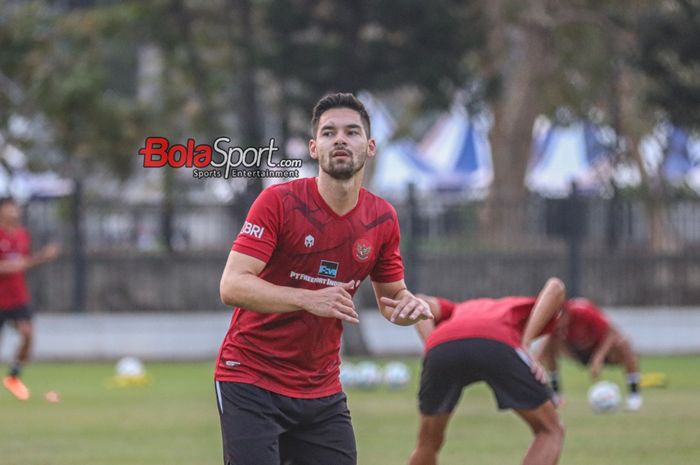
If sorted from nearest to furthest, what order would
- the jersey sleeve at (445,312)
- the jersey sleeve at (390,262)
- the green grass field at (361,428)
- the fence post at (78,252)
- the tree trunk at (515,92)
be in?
the jersey sleeve at (390,262) < the jersey sleeve at (445,312) < the green grass field at (361,428) < the fence post at (78,252) < the tree trunk at (515,92)

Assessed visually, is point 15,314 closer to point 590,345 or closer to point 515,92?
point 590,345

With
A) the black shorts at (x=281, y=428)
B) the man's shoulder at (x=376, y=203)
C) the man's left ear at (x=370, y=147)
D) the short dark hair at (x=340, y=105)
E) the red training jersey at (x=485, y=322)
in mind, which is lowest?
the black shorts at (x=281, y=428)

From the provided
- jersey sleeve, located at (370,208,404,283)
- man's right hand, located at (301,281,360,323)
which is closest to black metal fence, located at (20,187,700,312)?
jersey sleeve, located at (370,208,404,283)

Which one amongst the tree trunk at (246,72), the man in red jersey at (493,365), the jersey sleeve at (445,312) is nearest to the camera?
the man in red jersey at (493,365)

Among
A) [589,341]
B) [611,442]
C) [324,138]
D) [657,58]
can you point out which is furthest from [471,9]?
[324,138]

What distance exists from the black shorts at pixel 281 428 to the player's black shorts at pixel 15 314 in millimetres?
13123

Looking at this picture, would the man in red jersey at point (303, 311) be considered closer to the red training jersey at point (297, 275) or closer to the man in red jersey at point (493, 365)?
the red training jersey at point (297, 275)

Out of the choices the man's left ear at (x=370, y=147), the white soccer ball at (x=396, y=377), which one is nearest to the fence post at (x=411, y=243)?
the white soccer ball at (x=396, y=377)

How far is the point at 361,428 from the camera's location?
1480cm

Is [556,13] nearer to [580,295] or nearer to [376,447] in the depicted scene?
[580,295]

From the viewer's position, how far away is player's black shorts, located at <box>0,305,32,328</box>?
64.5 ft

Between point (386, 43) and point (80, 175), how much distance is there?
6.40 metres

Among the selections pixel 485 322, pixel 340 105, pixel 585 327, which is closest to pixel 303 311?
pixel 340 105

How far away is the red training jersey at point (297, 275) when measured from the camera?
698cm
